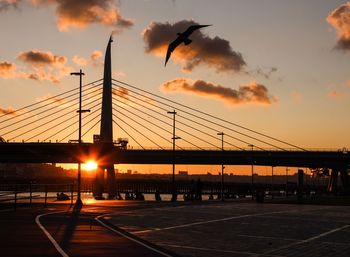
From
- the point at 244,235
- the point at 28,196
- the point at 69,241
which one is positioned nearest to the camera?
the point at 69,241

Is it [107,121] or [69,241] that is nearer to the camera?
[69,241]

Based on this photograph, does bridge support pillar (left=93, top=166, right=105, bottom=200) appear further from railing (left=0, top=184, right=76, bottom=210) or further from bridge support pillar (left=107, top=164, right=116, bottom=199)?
railing (left=0, top=184, right=76, bottom=210)

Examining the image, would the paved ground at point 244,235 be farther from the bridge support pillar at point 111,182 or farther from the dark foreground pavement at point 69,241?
the bridge support pillar at point 111,182

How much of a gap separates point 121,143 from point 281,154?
37.3 meters

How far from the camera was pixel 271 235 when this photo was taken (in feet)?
66.0

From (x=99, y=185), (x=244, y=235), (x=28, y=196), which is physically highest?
(x=99, y=185)

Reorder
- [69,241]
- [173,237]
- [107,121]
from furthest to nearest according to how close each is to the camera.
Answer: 1. [107,121]
2. [173,237]
3. [69,241]

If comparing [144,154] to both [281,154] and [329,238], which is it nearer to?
[281,154]

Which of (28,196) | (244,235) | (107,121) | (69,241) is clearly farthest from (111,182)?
(69,241)

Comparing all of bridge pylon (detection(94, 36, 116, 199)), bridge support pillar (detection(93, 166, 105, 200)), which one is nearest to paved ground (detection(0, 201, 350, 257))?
bridge support pillar (detection(93, 166, 105, 200))

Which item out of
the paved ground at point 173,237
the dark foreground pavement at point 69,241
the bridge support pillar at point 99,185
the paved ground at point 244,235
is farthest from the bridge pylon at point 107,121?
the dark foreground pavement at point 69,241

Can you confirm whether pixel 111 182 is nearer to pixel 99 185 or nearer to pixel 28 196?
pixel 99 185

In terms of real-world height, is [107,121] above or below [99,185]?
above

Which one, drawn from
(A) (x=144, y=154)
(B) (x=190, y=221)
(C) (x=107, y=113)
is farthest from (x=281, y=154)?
(B) (x=190, y=221)
